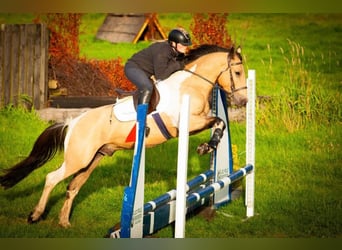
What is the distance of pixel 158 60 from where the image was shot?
465 cm

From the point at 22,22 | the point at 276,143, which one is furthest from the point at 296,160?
the point at 22,22

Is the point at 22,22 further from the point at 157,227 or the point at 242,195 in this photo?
the point at 157,227

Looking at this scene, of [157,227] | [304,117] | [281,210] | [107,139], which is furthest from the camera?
[304,117]

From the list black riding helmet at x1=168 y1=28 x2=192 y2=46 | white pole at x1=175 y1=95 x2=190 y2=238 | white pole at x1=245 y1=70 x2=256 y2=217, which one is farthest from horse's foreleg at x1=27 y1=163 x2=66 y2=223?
white pole at x1=245 y1=70 x2=256 y2=217

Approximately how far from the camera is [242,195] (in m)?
5.48

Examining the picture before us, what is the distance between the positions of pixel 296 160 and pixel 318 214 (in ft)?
3.29

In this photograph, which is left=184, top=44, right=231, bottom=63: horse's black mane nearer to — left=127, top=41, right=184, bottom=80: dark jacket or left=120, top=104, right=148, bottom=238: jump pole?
left=127, top=41, right=184, bottom=80: dark jacket

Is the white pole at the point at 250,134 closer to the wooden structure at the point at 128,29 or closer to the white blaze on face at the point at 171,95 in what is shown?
the white blaze on face at the point at 171,95

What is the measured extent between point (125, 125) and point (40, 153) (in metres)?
0.61

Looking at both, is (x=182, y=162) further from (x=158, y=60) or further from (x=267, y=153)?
(x=267, y=153)

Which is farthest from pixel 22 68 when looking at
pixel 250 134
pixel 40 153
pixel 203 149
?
pixel 203 149

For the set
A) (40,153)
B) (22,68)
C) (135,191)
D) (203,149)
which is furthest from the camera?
(22,68)

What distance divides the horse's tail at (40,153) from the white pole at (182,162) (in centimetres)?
113

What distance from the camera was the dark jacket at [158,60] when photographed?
465cm
